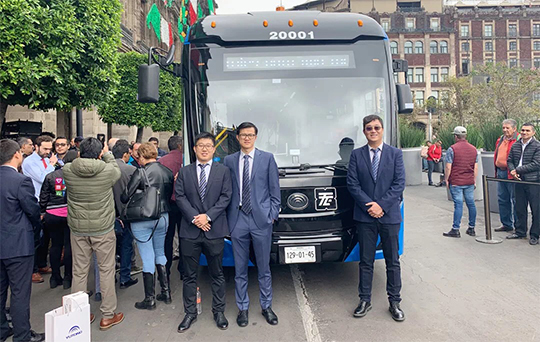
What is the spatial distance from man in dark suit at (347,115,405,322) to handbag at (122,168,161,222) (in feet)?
6.72

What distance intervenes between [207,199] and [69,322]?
153 cm

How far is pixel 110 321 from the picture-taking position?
13.3 ft

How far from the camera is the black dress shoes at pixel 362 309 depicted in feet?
13.4

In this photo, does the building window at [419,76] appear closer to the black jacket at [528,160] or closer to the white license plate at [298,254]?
the black jacket at [528,160]

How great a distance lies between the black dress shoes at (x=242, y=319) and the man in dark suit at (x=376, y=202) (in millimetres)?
1098

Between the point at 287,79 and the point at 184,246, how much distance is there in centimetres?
217

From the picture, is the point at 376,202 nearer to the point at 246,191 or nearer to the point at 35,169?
the point at 246,191

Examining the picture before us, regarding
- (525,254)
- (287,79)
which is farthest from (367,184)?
(525,254)

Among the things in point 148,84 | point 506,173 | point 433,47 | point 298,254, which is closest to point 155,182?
point 148,84

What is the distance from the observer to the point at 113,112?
17328 millimetres

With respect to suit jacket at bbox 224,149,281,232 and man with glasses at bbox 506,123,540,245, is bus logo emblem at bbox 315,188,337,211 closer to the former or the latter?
suit jacket at bbox 224,149,281,232

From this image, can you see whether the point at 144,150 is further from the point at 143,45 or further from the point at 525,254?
the point at 143,45

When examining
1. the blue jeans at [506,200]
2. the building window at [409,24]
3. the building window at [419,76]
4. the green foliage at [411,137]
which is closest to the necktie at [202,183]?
the blue jeans at [506,200]

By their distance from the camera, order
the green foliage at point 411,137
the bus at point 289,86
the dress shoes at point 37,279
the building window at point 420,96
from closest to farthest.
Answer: the bus at point 289,86
the dress shoes at point 37,279
the green foliage at point 411,137
the building window at point 420,96
